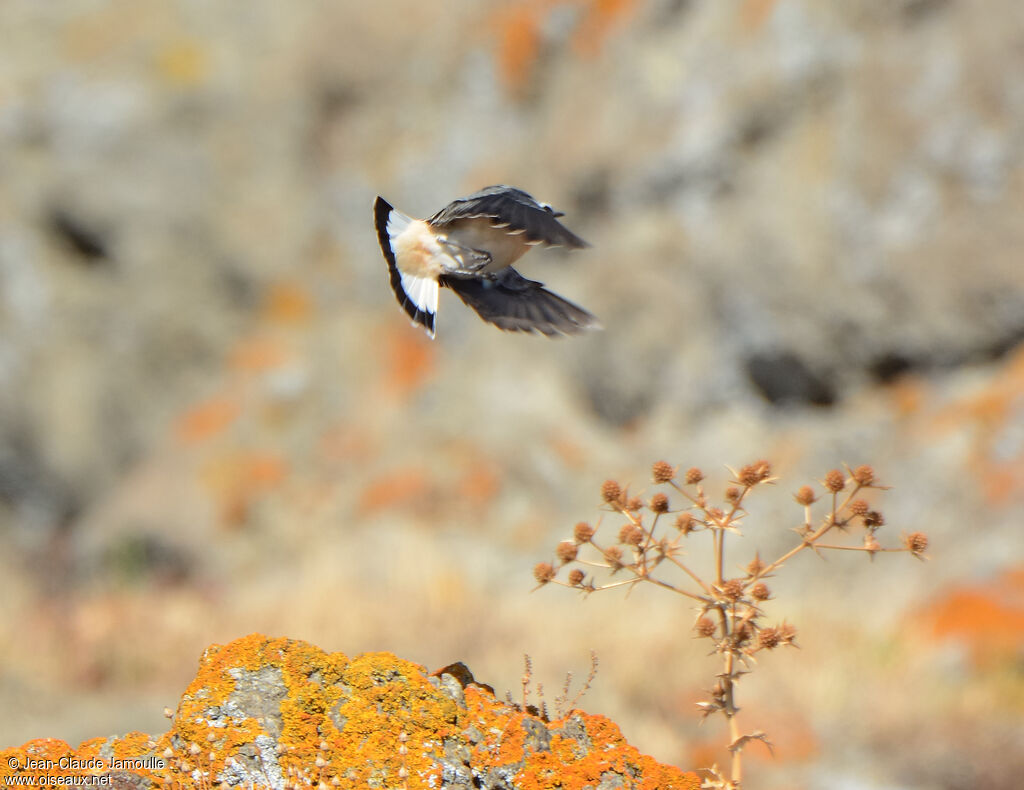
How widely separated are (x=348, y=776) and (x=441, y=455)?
7.80 m

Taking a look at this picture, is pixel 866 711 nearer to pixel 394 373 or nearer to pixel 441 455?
pixel 441 455

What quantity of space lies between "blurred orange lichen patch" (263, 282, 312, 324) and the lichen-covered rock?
10080 millimetres

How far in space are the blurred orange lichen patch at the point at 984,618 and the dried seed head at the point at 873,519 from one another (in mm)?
5030

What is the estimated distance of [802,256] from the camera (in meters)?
9.31

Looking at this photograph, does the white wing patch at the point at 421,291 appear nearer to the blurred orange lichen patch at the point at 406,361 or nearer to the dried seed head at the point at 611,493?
the dried seed head at the point at 611,493

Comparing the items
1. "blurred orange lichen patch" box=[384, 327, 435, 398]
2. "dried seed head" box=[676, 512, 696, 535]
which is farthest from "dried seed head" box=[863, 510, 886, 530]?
"blurred orange lichen patch" box=[384, 327, 435, 398]

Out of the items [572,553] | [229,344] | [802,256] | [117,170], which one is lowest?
[572,553]

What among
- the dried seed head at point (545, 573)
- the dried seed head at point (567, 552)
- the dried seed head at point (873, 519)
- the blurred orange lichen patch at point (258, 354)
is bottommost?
the dried seed head at point (545, 573)

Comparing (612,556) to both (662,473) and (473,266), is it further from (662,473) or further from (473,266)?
(473,266)

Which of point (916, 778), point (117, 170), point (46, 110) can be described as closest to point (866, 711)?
point (916, 778)

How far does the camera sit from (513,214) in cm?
313

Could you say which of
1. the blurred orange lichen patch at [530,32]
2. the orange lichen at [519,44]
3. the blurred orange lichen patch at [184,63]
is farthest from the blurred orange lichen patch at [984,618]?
the blurred orange lichen patch at [184,63]

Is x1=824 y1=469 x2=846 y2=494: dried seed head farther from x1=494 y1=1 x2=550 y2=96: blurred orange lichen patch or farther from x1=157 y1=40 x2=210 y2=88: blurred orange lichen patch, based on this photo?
x1=157 y1=40 x2=210 y2=88: blurred orange lichen patch

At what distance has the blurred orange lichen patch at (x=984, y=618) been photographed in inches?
266
